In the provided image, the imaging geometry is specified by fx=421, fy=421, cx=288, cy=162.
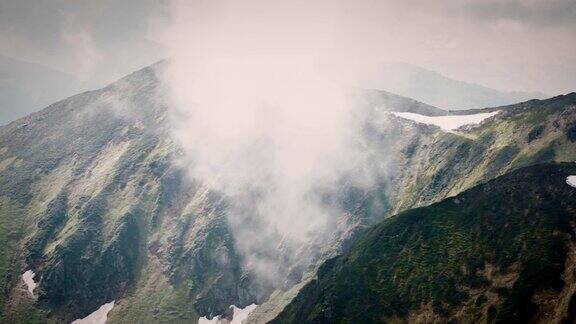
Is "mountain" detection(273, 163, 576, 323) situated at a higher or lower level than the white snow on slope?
lower

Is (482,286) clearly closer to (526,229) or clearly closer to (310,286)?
(526,229)

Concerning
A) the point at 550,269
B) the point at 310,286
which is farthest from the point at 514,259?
the point at 310,286

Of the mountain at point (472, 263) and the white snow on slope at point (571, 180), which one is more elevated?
the white snow on slope at point (571, 180)

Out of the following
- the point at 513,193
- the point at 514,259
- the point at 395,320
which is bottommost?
the point at 395,320

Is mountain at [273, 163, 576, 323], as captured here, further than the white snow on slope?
No

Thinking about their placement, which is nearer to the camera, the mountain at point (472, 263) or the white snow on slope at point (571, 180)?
the mountain at point (472, 263)

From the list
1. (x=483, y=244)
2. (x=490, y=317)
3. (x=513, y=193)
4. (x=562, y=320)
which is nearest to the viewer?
(x=562, y=320)

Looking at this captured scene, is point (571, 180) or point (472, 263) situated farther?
point (571, 180)

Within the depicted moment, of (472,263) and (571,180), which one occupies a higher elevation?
(571,180)
